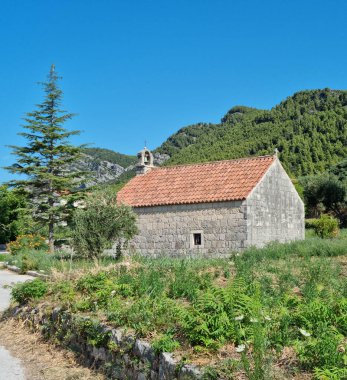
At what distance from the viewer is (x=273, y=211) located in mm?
22531

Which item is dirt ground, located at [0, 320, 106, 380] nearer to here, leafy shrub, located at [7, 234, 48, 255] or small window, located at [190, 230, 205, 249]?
small window, located at [190, 230, 205, 249]

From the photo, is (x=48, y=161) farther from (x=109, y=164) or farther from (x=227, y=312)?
(x=109, y=164)

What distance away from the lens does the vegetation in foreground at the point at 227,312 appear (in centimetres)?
475

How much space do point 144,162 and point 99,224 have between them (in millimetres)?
10197

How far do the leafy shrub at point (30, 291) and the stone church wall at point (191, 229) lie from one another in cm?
1187

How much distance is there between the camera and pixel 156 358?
574 cm

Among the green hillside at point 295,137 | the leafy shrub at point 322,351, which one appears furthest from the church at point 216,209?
the green hillside at point 295,137

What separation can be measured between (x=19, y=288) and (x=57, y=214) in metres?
20.5

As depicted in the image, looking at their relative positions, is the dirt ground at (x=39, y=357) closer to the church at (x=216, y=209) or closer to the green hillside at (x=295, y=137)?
the church at (x=216, y=209)

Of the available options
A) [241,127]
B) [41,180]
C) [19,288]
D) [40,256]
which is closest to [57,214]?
[41,180]

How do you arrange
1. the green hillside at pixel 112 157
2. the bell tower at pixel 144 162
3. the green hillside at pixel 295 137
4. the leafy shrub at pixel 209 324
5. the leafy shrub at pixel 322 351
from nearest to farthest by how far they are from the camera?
the leafy shrub at pixel 322 351, the leafy shrub at pixel 209 324, the bell tower at pixel 144 162, the green hillside at pixel 295 137, the green hillside at pixel 112 157

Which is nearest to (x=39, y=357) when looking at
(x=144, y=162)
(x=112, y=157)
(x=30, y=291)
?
(x=30, y=291)

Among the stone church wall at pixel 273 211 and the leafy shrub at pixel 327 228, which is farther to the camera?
the leafy shrub at pixel 327 228

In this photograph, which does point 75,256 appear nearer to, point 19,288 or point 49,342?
point 19,288
